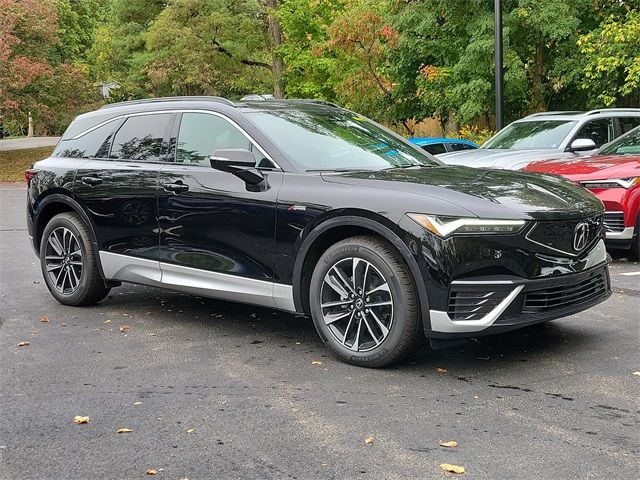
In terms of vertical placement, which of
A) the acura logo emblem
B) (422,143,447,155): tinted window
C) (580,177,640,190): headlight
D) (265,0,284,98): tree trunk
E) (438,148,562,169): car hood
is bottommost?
the acura logo emblem

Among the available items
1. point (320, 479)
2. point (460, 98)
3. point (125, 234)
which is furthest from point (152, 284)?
point (460, 98)

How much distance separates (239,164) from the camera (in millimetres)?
5469

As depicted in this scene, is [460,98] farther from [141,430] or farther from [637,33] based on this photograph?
[141,430]

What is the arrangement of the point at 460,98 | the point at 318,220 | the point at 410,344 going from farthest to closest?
the point at 460,98 → the point at 318,220 → the point at 410,344

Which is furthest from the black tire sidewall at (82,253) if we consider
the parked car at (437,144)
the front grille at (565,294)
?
the parked car at (437,144)

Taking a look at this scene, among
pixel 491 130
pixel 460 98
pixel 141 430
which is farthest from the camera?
pixel 491 130

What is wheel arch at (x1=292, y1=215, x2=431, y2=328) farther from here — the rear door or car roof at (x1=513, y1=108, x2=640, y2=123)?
car roof at (x1=513, y1=108, x2=640, y2=123)

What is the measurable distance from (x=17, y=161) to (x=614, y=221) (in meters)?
31.3

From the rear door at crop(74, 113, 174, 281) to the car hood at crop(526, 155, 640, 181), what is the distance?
4.72 metres

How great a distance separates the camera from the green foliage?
662 inches

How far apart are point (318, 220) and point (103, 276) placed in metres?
2.49

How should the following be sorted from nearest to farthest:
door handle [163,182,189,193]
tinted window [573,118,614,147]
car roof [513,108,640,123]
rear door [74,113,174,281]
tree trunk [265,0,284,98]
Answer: door handle [163,182,189,193] → rear door [74,113,174,281] → tinted window [573,118,614,147] → car roof [513,108,640,123] → tree trunk [265,0,284,98]

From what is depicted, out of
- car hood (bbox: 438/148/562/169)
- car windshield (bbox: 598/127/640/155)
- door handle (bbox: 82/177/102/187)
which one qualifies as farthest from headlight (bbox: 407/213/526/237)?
car hood (bbox: 438/148/562/169)

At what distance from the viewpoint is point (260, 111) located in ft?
19.8
